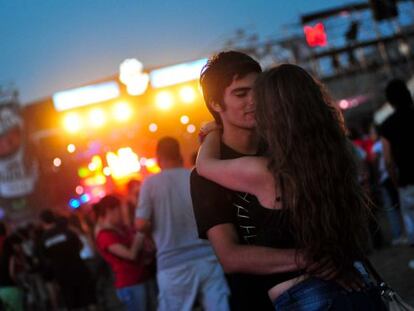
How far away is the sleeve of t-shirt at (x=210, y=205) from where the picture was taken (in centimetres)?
254

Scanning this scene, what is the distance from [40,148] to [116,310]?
78.0 ft

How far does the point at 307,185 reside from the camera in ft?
7.32

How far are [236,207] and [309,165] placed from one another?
400 mm

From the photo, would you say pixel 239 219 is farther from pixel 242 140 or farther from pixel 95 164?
pixel 95 164

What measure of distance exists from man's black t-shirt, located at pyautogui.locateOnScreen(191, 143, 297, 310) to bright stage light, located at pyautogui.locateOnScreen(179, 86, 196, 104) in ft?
77.4

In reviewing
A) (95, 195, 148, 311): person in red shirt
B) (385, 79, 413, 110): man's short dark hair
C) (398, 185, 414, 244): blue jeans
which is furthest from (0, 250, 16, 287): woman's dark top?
(385, 79, 413, 110): man's short dark hair

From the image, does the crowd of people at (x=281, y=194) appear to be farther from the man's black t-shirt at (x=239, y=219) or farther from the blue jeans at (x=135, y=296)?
the blue jeans at (x=135, y=296)

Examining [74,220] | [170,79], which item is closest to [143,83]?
[170,79]

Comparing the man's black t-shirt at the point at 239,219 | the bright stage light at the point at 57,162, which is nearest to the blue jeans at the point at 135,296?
the man's black t-shirt at the point at 239,219

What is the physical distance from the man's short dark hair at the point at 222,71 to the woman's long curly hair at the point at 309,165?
1.18ft

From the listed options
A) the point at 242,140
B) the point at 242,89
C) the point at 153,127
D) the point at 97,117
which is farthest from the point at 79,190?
the point at 242,89

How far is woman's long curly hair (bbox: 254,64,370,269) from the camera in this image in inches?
88.1

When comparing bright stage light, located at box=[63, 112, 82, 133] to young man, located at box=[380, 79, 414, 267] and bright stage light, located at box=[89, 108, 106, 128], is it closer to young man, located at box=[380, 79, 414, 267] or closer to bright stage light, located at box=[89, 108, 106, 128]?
Result: bright stage light, located at box=[89, 108, 106, 128]

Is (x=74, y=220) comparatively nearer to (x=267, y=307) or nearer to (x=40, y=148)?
(x=267, y=307)
